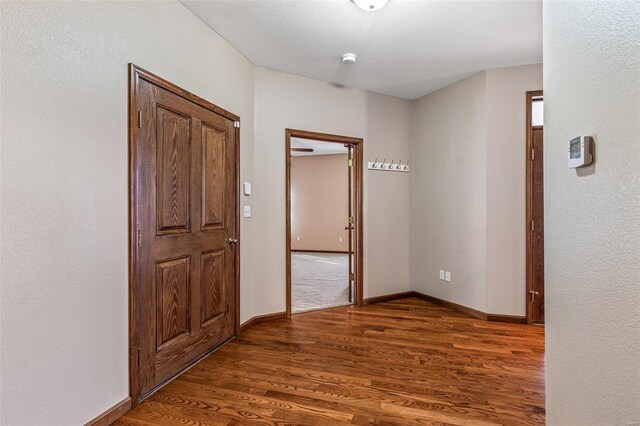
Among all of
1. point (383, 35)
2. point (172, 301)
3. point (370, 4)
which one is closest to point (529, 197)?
point (383, 35)

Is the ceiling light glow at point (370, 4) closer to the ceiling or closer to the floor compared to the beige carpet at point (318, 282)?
closer to the ceiling

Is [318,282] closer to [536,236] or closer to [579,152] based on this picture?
[536,236]

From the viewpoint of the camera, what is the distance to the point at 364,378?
225 centimetres

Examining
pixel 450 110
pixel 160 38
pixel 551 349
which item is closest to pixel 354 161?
pixel 450 110

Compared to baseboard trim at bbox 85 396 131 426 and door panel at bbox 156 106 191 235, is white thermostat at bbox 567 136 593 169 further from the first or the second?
baseboard trim at bbox 85 396 131 426

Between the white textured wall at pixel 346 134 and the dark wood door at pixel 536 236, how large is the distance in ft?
4.78

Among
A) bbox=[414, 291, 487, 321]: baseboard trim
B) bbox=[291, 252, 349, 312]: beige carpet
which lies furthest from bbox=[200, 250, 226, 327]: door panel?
bbox=[414, 291, 487, 321]: baseboard trim

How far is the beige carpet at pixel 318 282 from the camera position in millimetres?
4109

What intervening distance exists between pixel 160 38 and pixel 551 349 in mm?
2751

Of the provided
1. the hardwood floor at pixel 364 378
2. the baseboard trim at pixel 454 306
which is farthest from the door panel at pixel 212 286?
the baseboard trim at pixel 454 306

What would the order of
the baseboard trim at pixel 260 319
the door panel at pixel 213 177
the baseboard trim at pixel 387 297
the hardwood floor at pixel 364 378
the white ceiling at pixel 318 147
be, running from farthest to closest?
the white ceiling at pixel 318 147
the baseboard trim at pixel 387 297
the baseboard trim at pixel 260 319
the door panel at pixel 213 177
the hardwood floor at pixel 364 378

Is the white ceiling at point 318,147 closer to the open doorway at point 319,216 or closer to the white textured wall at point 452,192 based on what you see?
the open doorway at point 319,216

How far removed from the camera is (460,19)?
98.3 inches

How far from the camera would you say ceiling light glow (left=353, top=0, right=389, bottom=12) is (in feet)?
7.28
